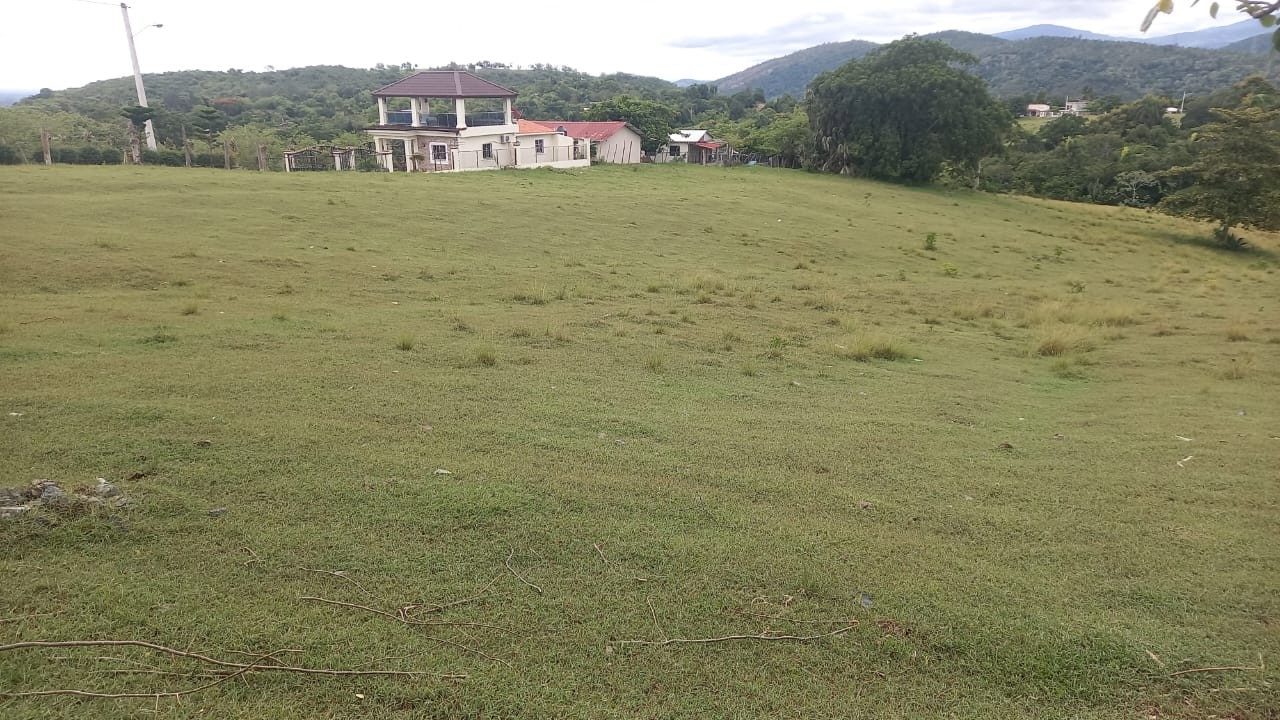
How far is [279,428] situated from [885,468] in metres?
5.31

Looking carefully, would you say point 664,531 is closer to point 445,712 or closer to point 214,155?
point 445,712

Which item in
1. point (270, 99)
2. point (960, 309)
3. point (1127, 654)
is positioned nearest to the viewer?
point (1127, 654)

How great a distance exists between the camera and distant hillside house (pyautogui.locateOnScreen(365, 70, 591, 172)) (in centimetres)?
3966

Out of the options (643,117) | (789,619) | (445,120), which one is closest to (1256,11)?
(789,619)

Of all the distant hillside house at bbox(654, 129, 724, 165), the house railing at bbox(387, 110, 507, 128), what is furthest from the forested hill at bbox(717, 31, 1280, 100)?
the house railing at bbox(387, 110, 507, 128)

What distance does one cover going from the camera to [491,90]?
42188 mm

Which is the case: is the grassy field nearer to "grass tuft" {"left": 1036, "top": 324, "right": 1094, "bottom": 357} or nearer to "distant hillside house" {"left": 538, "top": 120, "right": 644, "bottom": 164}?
"grass tuft" {"left": 1036, "top": 324, "right": 1094, "bottom": 357}

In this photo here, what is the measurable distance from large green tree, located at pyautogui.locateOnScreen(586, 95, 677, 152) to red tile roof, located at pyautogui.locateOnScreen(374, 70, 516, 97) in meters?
17.1

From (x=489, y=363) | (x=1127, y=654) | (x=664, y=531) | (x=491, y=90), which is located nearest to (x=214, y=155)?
(x=491, y=90)

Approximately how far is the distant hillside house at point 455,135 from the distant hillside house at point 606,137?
532cm

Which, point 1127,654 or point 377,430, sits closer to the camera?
point 1127,654

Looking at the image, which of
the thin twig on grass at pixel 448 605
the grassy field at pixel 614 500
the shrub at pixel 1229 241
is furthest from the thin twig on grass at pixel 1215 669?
the shrub at pixel 1229 241

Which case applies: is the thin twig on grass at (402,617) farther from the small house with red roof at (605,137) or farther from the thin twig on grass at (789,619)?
the small house with red roof at (605,137)

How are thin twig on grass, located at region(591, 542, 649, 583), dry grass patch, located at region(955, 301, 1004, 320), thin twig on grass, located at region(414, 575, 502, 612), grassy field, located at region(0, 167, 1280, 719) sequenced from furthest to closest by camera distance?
dry grass patch, located at region(955, 301, 1004, 320), thin twig on grass, located at region(591, 542, 649, 583), thin twig on grass, located at region(414, 575, 502, 612), grassy field, located at region(0, 167, 1280, 719)
